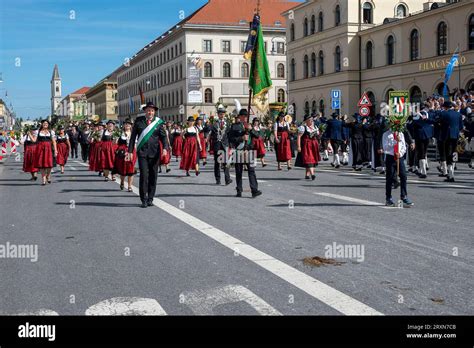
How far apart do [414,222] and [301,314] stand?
5188 millimetres

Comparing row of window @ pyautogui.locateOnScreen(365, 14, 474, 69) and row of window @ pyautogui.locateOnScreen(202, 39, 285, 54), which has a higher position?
row of window @ pyautogui.locateOnScreen(202, 39, 285, 54)

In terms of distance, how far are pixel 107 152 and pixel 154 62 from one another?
300ft

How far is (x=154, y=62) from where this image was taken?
108250 mm

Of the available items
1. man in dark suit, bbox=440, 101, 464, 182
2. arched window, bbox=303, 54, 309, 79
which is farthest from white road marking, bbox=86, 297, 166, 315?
arched window, bbox=303, 54, 309, 79

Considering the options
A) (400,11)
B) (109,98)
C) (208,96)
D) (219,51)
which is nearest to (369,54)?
(400,11)

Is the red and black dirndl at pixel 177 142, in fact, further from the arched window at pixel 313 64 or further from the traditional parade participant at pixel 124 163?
the arched window at pixel 313 64

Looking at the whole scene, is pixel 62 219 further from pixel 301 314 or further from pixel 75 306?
pixel 301 314

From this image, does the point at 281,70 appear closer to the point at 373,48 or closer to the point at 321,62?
the point at 321,62

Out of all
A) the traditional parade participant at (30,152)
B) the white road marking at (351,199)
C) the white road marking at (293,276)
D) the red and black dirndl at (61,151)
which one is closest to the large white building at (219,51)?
the red and black dirndl at (61,151)

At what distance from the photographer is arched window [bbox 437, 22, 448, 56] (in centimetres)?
4659

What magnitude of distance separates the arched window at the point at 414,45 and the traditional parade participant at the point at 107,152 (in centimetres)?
3587

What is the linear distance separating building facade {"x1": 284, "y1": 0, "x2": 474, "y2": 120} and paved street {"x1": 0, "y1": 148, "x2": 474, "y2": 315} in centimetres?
3536

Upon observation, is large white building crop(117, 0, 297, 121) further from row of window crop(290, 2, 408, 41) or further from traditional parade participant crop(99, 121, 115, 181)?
traditional parade participant crop(99, 121, 115, 181)
